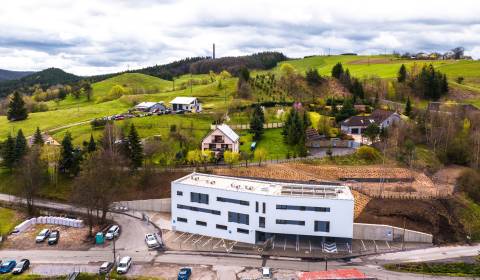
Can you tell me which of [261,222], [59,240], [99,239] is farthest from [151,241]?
[261,222]

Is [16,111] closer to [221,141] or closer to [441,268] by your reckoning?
[221,141]

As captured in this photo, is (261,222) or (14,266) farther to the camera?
(261,222)

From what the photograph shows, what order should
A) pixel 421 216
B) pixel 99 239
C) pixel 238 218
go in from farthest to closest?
pixel 421 216 < pixel 238 218 < pixel 99 239

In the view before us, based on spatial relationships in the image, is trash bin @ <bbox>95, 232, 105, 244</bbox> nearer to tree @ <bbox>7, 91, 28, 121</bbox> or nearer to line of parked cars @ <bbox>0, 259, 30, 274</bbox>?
line of parked cars @ <bbox>0, 259, 30, 274</bbox>

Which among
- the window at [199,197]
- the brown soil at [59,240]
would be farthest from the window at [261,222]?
the brown soil at [59,240]

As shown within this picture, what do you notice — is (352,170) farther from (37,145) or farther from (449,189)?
(37,145)

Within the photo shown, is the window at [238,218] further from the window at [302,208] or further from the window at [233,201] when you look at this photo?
the window at [302,208]

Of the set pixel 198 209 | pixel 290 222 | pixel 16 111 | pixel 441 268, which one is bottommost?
pixel 441 268
